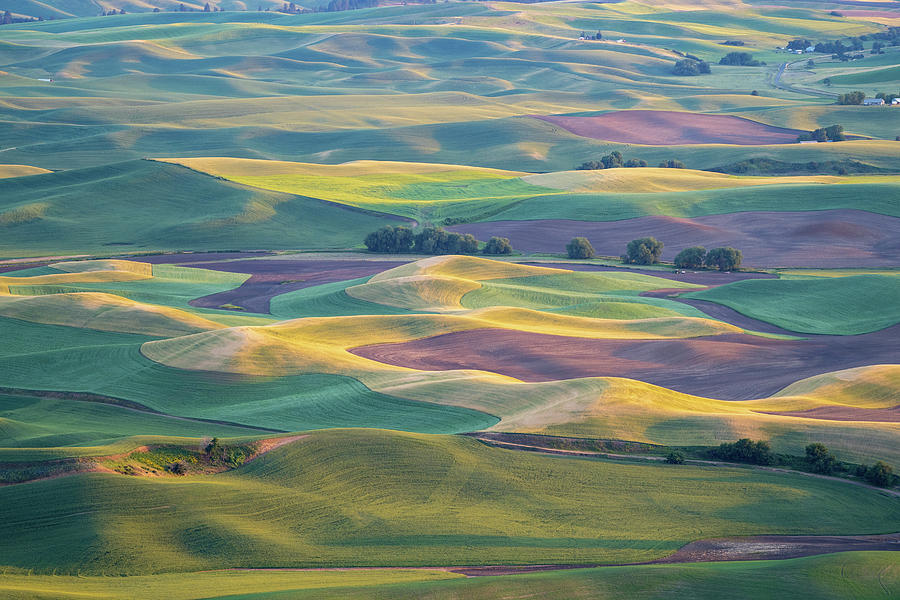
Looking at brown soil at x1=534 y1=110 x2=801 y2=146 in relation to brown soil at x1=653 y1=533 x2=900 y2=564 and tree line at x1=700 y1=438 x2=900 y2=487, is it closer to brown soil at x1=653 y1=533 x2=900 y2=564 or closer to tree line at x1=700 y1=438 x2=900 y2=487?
tree line at x1=700 y1=438 x2=900 y2=487

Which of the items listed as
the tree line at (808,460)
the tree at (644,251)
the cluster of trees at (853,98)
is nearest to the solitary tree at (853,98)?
the cluster of trees at (853,98)

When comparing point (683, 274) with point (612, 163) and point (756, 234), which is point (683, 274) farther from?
point (612, 163)

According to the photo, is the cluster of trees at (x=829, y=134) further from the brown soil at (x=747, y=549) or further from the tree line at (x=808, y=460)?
the brown soil at (x=747, y=549)

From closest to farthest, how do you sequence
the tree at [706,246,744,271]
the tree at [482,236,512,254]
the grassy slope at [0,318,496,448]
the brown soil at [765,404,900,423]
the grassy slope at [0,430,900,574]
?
the grassy slope at [0,430,900,574]
the brown soil at [765,404,900,423]
the grassy slope at [0,318,496,448]
the tree at [706,246,744,271]
the tree at [482,236,512,254]

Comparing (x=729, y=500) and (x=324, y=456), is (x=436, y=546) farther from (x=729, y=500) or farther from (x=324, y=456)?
(x=729, y=500)

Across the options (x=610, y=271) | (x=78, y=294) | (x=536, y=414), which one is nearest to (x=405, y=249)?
(x=610, y=271)

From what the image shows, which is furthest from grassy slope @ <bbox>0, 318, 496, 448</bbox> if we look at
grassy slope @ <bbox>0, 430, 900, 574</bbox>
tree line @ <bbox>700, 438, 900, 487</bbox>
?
tree line @ <bbox>700, 438, 900, 487</bbox>
